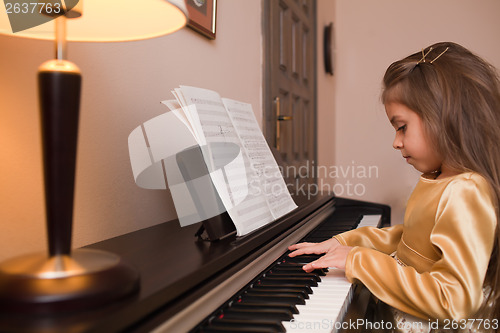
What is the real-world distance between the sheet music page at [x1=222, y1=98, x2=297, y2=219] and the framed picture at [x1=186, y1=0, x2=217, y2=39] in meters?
0.46

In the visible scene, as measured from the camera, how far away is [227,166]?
44.1 inches

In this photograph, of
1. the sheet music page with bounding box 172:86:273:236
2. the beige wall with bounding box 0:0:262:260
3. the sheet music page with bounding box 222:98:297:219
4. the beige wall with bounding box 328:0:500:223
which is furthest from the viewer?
the beige wall with bounding box 328:0:500:223

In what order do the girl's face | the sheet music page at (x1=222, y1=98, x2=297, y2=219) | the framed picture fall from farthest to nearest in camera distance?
1. the framed picture
2. the sheet music page at (x1=222, y1=98, x2=297, y2=219)
3. the girl's face

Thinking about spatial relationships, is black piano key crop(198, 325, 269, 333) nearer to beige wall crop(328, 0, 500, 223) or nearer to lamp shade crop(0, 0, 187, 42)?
lamp shade crop(0, 0, 187, 42)

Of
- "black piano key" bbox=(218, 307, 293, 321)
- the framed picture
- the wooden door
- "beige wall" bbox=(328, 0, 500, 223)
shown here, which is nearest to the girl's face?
"black piano key" bbox=(218, 307, 293, 321)

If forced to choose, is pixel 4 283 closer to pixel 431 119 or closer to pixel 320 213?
pixel 431 119

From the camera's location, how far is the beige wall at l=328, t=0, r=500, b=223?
14.1ft

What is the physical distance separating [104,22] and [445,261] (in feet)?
3.00

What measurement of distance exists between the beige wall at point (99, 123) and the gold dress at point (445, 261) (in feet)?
2.25

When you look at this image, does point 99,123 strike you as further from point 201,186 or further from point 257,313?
point 257,313

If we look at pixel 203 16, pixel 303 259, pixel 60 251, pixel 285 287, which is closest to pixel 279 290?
pixel 285 287

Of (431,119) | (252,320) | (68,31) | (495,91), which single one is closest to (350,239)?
(431,119)

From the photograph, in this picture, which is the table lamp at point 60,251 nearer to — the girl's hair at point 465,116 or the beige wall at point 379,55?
the girl's hair at point 465,116

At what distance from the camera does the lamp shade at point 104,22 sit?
780 millimetres
